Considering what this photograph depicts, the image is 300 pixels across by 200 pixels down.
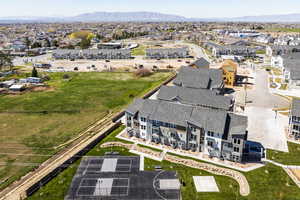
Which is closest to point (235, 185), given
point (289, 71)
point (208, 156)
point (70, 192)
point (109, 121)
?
point (208, 156)

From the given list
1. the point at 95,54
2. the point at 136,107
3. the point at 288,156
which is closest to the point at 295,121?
the point at 288,156

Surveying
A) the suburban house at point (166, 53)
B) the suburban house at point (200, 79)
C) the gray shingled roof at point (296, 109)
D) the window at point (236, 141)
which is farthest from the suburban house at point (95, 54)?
the window at point (236, 141)

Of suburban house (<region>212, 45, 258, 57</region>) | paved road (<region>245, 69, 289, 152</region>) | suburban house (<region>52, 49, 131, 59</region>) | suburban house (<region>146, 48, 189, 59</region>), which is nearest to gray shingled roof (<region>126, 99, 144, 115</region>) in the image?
paved road (<region>245, 69, 289, 152</region>)

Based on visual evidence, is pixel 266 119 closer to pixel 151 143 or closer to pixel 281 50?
pixel 151 143

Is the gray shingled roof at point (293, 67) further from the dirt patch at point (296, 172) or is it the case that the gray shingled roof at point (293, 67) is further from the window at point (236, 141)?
the window at point (236, 141)

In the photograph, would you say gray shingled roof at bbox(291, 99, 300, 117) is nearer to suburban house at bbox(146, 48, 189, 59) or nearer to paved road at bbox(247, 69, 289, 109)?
paved road at bbox(247, 69, 289, 109)

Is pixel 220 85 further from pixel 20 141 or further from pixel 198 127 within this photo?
pixel 20 141
